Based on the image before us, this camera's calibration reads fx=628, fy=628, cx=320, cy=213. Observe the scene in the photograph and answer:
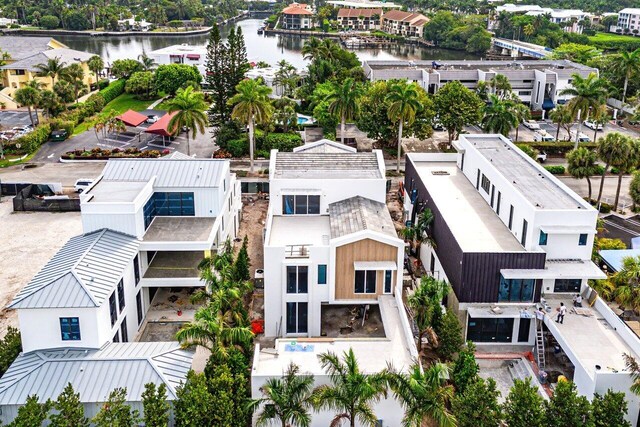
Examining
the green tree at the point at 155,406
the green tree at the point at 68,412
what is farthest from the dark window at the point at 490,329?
the green tree at the point at 68,412

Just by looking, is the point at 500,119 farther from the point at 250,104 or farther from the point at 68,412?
the point at 68,412

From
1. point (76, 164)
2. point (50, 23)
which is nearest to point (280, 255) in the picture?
point (76, 164)

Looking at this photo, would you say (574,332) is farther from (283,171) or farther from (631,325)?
(283,171)

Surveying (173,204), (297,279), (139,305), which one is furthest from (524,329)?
(173,204)

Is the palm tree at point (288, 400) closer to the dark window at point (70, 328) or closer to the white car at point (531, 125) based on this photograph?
the dark window at point (70, 328)

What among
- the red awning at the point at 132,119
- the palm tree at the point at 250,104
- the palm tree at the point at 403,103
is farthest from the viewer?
the red awning at the point at 132,119
